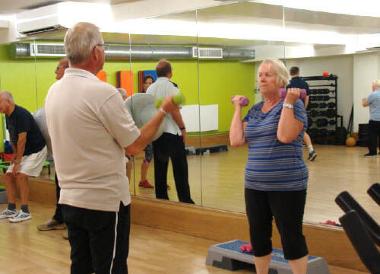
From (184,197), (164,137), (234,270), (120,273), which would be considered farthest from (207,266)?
(120,273)

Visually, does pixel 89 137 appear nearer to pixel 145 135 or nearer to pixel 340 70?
pixel 145 135

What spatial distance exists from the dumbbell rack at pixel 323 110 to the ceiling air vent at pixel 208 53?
880mm

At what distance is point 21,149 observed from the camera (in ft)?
17.9

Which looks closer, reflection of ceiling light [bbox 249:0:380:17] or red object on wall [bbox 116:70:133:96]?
reflection of ceiling light [bbox 249:0:380:17]

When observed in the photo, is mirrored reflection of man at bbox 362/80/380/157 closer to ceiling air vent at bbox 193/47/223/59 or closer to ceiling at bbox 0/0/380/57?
ceiling at bbox 0/0/380/57

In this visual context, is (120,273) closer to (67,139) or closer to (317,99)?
(67,139)

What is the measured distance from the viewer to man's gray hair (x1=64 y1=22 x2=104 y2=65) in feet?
6.84

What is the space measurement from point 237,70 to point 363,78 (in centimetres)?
107

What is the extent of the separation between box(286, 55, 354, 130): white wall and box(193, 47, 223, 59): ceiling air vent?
869mm

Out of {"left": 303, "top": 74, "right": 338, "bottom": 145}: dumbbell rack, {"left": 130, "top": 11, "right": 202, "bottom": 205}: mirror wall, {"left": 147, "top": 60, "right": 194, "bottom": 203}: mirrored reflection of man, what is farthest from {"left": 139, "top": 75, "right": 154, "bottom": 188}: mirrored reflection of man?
{"left": 303, "top": 74, "right": 338, "bottom": 145}: dumbbell rack

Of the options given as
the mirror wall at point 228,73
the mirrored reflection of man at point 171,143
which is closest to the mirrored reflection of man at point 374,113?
the mirror wall at point 228,73

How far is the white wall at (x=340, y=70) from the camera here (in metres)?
4.30

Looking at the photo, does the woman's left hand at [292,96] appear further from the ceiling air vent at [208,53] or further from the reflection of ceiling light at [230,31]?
the ceiling air vent at [208,53]

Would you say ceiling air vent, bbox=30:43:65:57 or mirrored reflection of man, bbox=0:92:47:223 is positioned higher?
ceiling air vent, bbox=30:43:65:57
